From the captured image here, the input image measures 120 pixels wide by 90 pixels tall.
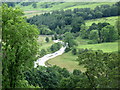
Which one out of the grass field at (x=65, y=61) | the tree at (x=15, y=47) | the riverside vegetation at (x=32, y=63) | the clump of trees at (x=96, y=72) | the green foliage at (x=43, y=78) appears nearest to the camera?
the tree at (x=15, y=47)

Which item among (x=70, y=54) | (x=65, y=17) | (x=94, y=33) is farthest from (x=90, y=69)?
(x=65, y=17)

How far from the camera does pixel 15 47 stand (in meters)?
6.48

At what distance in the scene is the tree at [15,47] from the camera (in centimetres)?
618

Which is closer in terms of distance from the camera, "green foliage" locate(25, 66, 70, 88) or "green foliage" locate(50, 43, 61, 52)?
"green foliage" locate(25, 66, 70, 88)

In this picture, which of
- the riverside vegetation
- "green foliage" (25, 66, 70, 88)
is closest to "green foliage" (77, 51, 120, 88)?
the riverside vegetation

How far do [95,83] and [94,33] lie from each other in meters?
23.5

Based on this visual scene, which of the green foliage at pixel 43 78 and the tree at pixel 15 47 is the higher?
the tree at pixel 15 47

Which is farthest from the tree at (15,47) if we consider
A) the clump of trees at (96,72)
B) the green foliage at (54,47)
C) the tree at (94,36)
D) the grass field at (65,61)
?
the tree at (94,36)

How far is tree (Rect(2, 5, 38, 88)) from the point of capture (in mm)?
6176

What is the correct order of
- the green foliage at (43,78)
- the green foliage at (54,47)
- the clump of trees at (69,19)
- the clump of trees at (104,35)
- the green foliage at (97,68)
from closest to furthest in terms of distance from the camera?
1. the green foliage at (97,68)
2. the green foliage at (43,78)
3. the green foliage at (54,47)
4. the clump of trees at (104,35)
5. the clump of trees at (69,19)

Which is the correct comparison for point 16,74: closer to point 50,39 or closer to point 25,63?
point 25,63

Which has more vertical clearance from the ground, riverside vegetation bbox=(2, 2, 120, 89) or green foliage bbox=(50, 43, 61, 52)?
riverside vegetation bbox=(2, 2, 120, 89)

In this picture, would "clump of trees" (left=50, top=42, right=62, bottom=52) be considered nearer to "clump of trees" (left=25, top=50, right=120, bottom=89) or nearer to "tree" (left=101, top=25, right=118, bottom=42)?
"tree" (left=101, top=25, right=118, bottom=42)

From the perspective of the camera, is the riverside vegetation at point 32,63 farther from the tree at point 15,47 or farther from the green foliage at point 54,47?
the green foliage at point 54,47
